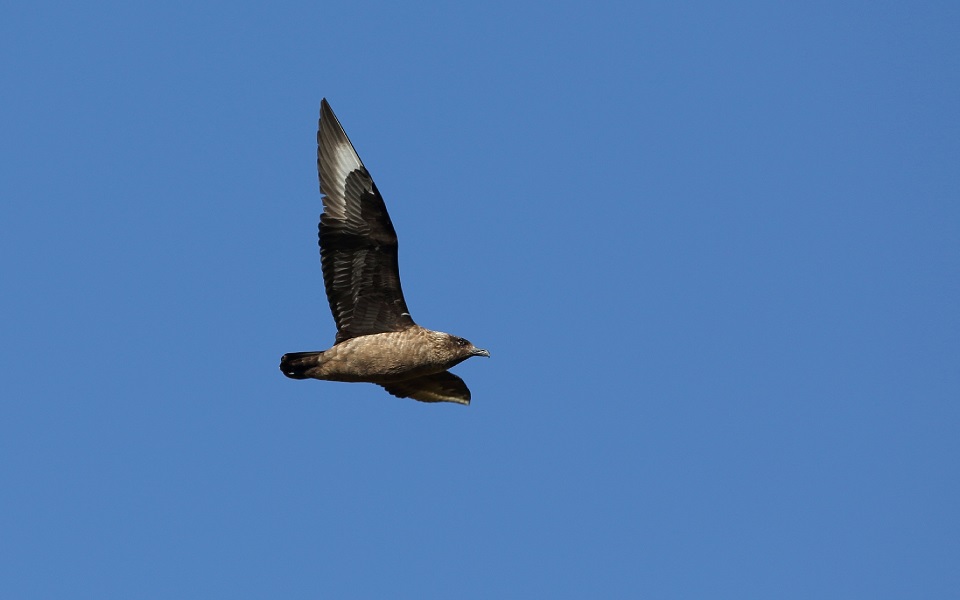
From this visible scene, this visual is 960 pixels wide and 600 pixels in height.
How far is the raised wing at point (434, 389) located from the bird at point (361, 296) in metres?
1.18

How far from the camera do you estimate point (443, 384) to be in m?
16.2

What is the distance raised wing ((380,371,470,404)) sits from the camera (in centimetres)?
1619

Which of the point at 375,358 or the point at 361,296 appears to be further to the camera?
the point at 361,296

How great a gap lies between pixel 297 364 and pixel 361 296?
1.00 meters

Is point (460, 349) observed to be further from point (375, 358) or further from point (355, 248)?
point (355, 248)

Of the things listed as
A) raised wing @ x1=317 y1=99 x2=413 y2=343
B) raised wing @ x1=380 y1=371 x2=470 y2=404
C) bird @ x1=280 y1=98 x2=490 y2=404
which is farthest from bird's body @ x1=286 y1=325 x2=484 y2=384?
raised wing @ x1=380 y1=371 x2=470 y2=404

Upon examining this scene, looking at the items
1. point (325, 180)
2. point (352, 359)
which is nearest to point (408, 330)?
point (352, 359)

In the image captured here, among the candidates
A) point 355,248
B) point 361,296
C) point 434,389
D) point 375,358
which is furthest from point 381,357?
point 434,389

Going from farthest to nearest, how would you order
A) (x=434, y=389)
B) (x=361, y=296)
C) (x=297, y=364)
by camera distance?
(x=434, y=389) < (x=361, y=296) < (x=297, y=364)

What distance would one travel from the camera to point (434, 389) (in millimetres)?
16281

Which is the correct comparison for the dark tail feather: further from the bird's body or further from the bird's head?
the bird's head

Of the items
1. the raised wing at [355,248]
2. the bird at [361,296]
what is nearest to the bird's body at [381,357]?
the bird at [361,296]

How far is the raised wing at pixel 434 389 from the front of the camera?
16188 millimetres

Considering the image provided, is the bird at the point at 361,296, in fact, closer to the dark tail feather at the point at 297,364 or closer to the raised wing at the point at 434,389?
the dark tail feather at the point at 297,364
